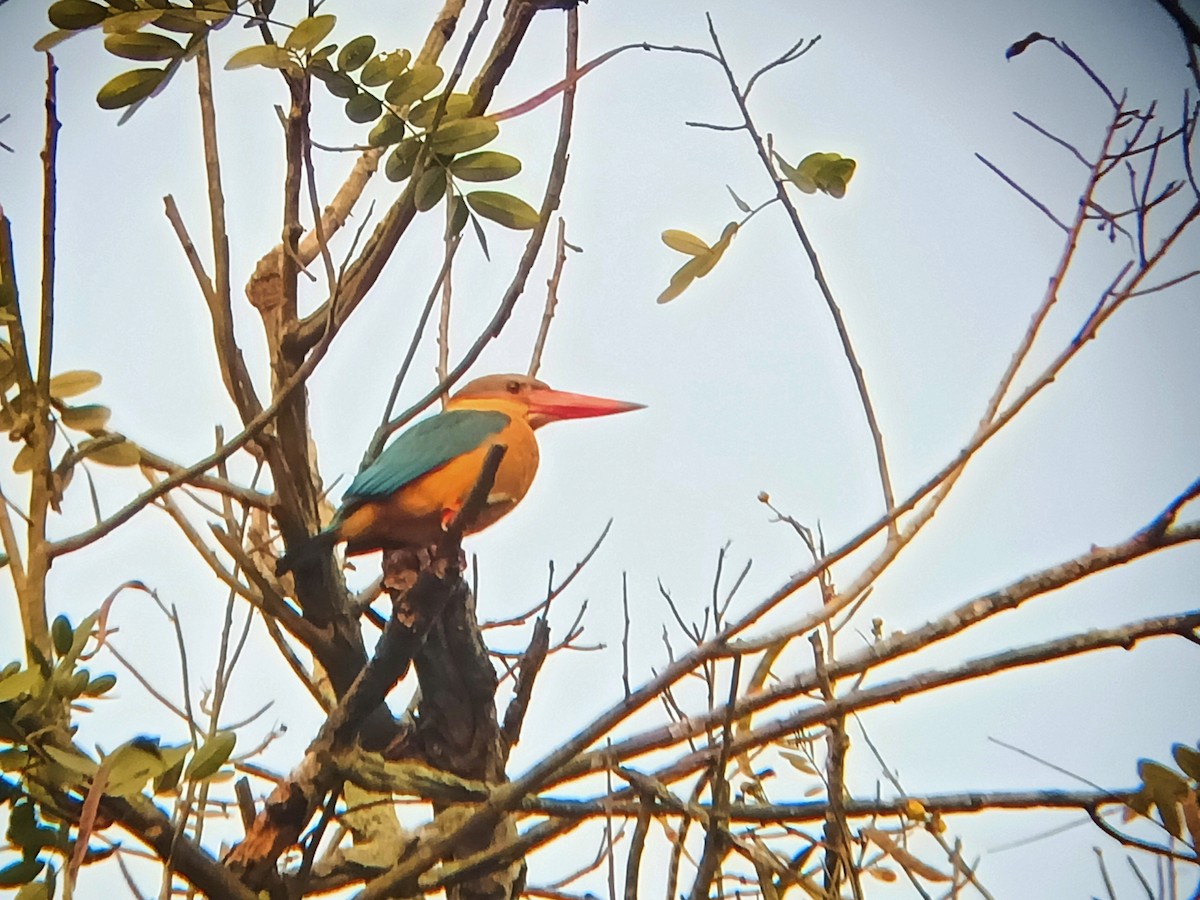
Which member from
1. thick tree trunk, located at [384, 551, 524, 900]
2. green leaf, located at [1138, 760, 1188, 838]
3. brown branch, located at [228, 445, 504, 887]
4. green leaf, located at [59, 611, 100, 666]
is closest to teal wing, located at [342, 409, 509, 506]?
thick tree trunk, located at [384, 551, 524, 900]

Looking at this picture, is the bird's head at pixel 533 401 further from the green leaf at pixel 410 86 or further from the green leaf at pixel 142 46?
the green leaf at pixel 142 46

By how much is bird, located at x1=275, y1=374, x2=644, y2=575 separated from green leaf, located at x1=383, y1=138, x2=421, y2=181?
0.60 metres

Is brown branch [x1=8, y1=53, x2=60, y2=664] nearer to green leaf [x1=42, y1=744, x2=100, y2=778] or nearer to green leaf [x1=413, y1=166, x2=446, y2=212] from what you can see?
green leaf [x1=42, y1=744, x2=100, y2=778]

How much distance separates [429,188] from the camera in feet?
4.29

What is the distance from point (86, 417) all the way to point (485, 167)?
550 mm

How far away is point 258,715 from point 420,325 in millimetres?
871

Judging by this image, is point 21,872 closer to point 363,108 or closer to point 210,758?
point 210,758

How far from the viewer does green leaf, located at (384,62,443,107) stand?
4.17ft

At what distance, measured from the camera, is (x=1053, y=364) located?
1.34 meters

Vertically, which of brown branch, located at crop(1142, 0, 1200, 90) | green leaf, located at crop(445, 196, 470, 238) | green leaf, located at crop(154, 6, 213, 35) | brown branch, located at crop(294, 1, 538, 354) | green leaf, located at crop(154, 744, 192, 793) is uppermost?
brown branch, located at crop(294, 1, 538, 354)

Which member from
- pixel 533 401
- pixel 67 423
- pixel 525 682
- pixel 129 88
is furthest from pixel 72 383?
pixel 533 401

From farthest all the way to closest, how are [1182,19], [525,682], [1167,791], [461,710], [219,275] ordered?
[461,710]
[525,682]
[219,275]
[1167,791]
[1182,19]

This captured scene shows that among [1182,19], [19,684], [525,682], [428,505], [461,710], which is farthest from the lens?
[428,505]

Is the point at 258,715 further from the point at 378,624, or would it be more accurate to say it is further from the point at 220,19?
the point at 220,19
